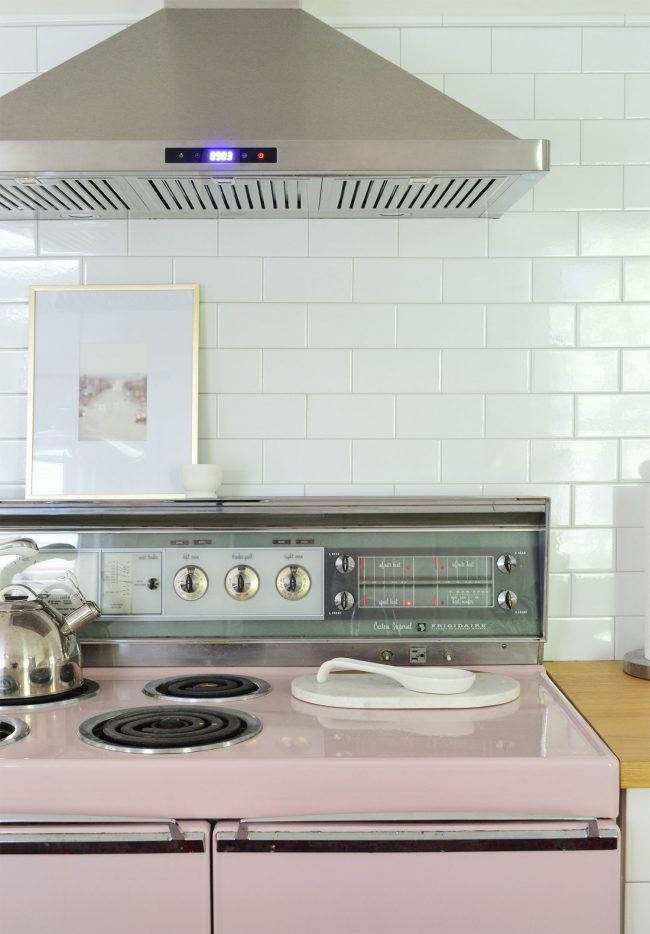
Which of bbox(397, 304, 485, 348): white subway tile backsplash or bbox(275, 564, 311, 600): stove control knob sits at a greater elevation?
bbox(397, 304, 485, 348): white subway tile backsplash

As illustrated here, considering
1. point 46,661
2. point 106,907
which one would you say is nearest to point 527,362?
point 46,661

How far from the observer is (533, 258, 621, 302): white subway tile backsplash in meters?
2.15

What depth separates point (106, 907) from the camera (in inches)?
53.4

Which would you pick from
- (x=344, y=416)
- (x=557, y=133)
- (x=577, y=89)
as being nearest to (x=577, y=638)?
(x=344, y=416)

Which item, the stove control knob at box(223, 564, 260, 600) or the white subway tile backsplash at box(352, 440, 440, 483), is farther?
the white subway tile backsplash at box(352, 440, 440, 483)

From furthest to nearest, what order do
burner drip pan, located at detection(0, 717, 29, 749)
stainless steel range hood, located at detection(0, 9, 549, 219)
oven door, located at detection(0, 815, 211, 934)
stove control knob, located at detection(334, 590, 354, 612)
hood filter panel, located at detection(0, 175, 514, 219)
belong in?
stove control knob, located at detection(334, 590, 354, 612)
hood filter panel, located at detection(0, 175, 514, 219)
stainless steel range hood, located at detection(0, 9, 549, 219)
burner drip pan, located at detection(0, 717, 29, 749)
oven door, located at detection(0, 815, 211, 934)

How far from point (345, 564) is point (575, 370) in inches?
28.1

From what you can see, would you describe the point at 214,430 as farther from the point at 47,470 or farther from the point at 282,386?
the point at 47,470

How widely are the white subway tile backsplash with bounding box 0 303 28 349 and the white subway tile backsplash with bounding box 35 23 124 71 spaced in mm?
553

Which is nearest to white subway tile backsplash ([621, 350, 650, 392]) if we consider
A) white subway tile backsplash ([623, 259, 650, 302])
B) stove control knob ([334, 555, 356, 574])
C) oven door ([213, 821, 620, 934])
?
white subway tile backsplash ([623, 259, 650, 302])

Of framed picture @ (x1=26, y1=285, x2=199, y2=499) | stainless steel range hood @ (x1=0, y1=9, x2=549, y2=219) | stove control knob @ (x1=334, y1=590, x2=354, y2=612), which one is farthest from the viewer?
framed picture @ (x1=26, y1=285, x2=199, y2=499)

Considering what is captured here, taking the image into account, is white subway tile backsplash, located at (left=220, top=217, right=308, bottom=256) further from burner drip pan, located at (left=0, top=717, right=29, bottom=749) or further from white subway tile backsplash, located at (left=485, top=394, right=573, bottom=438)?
burner drip pan, located at (left=0, top=717, right=29, bottom=749)

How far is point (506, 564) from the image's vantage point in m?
1.97

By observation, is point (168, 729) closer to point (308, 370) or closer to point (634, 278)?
point (308, 370)
